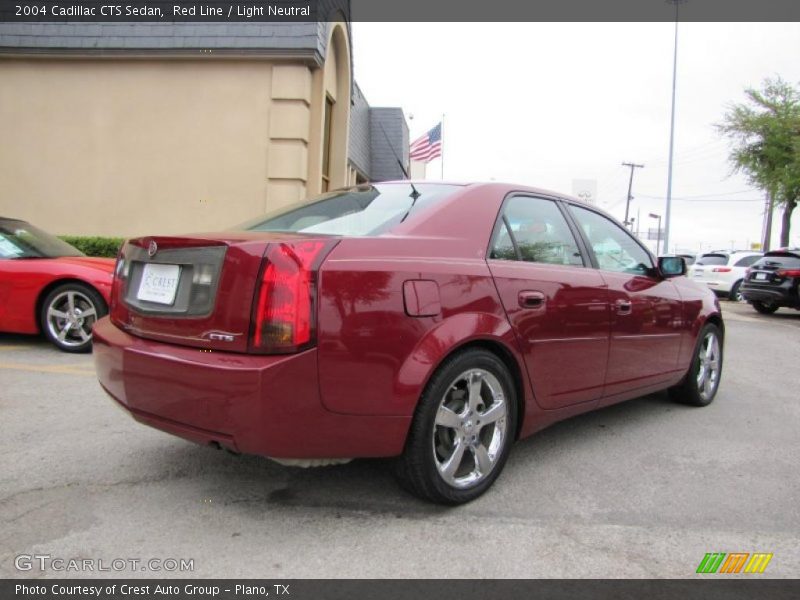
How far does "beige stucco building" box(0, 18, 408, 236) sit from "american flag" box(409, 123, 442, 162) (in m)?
9.84

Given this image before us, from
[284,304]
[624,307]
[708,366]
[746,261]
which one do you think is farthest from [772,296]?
[284,304]

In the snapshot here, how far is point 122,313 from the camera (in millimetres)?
2867

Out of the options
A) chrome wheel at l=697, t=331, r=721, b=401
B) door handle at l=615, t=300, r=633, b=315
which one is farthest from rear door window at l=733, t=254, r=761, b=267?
door handle at l=615, t=300, r=633, b=315

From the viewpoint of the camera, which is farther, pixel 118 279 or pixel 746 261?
pixel 746 261

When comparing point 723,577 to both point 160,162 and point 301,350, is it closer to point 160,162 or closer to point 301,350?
point 301,350

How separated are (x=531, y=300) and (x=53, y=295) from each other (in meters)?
4.77

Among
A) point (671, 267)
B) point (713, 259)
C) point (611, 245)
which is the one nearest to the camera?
point (611, 245)

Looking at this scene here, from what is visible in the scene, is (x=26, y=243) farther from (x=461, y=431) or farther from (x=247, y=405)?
(x=461, y=431)

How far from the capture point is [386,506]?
109 inches

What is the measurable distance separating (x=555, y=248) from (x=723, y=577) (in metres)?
1.81

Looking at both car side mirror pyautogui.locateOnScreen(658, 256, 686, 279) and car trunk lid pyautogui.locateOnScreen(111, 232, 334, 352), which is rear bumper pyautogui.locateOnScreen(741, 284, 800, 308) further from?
car trunk lid pyautogui.locateOnScreen(111, 232, 334, 352)

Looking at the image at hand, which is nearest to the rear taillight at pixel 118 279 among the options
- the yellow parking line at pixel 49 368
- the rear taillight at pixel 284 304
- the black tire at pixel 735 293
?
the rear taillight at pixel 284 304

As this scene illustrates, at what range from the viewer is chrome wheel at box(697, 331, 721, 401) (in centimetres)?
481
